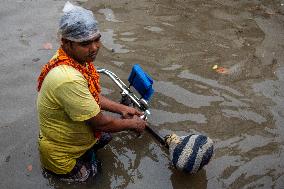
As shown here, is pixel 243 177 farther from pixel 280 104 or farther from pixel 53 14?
pixel 53 14

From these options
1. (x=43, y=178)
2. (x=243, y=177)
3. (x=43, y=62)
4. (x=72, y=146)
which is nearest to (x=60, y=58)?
(x=72, y=146)

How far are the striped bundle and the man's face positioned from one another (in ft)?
3.94

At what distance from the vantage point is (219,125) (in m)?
4.66

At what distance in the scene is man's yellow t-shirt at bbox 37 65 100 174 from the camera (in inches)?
122

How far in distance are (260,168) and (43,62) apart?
10.9 ft

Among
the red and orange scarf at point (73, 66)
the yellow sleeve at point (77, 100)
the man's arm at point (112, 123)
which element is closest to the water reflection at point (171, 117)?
the man's arm at point (112, 123)

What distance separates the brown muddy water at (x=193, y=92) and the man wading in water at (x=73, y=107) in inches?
13.7

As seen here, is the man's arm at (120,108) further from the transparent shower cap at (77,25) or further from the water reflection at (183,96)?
the water reflection at (183,96)

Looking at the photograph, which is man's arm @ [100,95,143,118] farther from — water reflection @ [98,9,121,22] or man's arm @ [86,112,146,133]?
water reflection @ [98,9,121,22]

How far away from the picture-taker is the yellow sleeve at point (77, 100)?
10.1ft

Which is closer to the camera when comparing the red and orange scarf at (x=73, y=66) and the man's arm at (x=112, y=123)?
the red and orange scarf at (x=73, y=66)

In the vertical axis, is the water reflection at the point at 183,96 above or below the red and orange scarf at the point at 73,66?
below

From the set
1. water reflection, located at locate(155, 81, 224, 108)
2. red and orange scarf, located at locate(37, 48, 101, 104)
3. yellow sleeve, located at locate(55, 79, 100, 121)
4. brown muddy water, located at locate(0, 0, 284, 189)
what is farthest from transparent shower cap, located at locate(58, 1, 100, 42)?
water reflection, located at locate(155, 81, 224, 108)

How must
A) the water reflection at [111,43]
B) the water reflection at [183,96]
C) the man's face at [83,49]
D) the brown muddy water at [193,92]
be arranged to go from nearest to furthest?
the man's face at [83,49] → the brown muddy water at [193,92] → the water reflection at [183,96] → the water reflection at [111,43]
